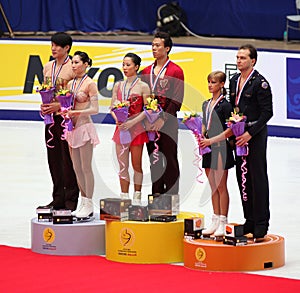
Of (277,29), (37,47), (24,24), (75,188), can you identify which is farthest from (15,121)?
(75,188)

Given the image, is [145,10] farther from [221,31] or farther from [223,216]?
[223,216]

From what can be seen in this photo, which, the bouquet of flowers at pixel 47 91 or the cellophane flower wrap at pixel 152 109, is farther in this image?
the bouquet of flowers at pixel 47 91

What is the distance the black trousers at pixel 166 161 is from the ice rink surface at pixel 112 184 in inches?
30.9

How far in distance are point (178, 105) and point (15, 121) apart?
8.36m

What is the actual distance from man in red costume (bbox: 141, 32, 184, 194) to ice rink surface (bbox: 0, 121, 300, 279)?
92cm

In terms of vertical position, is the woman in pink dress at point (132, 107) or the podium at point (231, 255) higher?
the woman in pink dress at point (132, 107)

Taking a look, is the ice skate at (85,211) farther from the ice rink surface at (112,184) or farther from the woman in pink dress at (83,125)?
the ice rink surface at (112,184)

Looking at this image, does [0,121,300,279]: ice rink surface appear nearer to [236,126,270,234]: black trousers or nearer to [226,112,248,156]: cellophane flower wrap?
[236,126,270,234]: black trousers

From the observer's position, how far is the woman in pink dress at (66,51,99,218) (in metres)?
10.1

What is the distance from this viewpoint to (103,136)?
1670 cm

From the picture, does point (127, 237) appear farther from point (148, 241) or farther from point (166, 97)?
point (166, 97)

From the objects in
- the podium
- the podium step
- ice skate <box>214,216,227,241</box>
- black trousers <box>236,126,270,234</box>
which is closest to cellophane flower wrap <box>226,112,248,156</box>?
black trousers <box>236,126,270,234</box>

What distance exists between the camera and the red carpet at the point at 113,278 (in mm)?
8797

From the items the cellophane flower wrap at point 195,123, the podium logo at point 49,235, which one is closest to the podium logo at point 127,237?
the podium logo at point 49,235
